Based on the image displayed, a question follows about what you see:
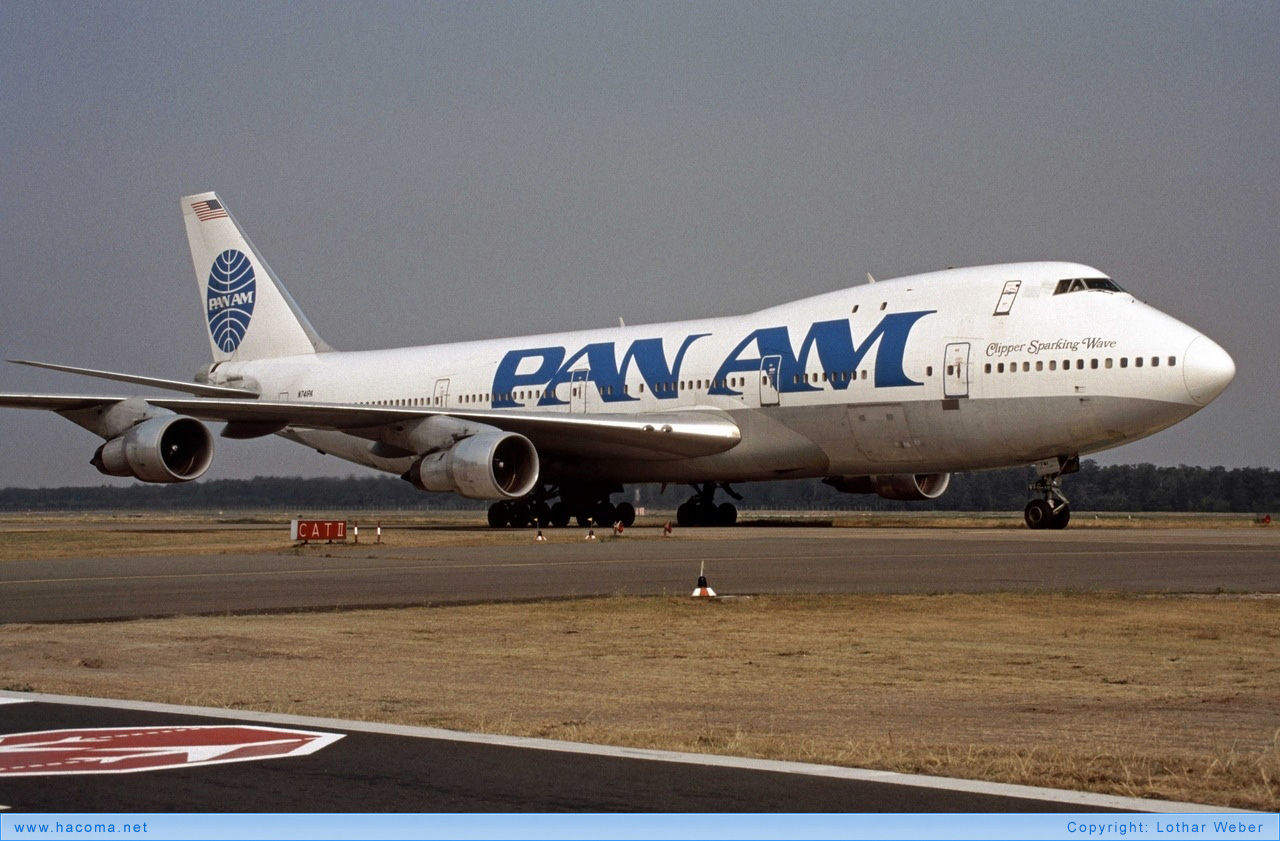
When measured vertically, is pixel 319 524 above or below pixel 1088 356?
below

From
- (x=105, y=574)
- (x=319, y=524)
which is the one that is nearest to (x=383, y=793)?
(x=105, y=574)

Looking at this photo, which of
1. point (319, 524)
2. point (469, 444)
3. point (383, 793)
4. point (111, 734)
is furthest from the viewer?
point (469, 444)

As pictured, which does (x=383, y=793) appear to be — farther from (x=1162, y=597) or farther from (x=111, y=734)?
(x=1162, y=597)

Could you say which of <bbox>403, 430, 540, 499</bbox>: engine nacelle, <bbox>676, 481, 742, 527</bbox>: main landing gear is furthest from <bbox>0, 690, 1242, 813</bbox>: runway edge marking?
<bbox>676, 481, 742, 527</bbox>: main landing gear

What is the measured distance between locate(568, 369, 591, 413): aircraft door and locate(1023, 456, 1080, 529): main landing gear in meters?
11.0

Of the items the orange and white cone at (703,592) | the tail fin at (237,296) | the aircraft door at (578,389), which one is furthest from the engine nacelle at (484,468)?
the orange and white cone at (703,592)

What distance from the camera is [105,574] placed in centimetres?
2047

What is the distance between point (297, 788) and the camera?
6195 millimetres

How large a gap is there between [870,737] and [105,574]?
587 inches

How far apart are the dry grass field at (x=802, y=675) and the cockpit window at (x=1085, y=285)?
50.3ft

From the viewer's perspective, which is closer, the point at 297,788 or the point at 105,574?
the point at 297,788

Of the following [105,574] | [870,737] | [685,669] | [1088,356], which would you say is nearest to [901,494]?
[1088,356]

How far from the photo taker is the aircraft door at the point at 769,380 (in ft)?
111

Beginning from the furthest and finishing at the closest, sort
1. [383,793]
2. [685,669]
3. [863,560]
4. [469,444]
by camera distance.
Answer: [469,444], [863,560], [685,669], [383,793]
